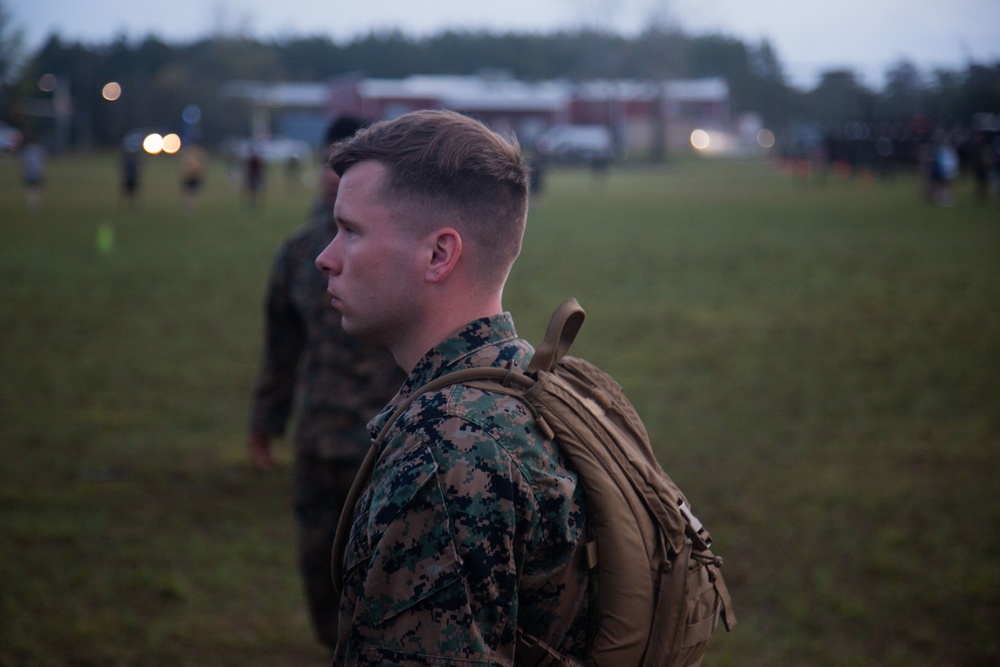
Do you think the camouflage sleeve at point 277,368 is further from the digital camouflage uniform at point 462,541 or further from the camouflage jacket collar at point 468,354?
the digital camouflage uniform at point 462,541

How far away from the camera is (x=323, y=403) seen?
4098mm

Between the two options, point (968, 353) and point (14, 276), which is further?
point (14, 276)

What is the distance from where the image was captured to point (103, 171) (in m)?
51.9

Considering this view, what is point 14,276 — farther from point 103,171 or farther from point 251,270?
point 103,171

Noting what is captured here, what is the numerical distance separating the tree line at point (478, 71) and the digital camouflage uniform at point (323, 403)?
4264cm

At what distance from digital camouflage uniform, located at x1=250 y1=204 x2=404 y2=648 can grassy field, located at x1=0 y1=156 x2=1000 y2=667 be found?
3.54 ft

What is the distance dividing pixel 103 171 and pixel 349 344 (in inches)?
2084

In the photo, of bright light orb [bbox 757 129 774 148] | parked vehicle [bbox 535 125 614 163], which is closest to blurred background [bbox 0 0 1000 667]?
parked vehicle [bbox 535 125 614 163]

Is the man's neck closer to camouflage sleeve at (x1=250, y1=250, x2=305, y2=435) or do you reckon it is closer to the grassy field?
camouflage sleeve at (x1=250, y1=250, x2=305, y2=435)

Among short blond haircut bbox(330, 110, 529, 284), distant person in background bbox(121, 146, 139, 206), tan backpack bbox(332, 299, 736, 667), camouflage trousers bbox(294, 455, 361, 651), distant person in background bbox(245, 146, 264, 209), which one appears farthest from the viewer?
distant person in background bbox(245, 146, 264, 209)

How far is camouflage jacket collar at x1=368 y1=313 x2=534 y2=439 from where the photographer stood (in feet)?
5.76

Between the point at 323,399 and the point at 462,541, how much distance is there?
2707 millimetres

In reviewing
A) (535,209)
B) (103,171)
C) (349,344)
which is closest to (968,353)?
(349,344)

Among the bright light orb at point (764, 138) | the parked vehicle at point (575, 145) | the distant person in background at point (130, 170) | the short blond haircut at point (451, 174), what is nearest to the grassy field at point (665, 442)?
the short blond haircut at point (451, 174)
